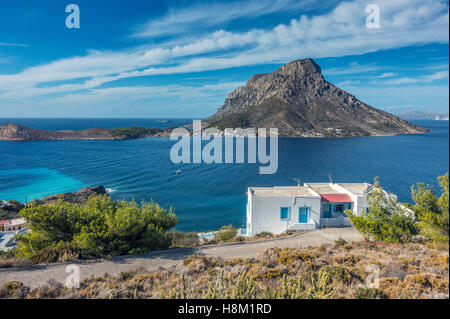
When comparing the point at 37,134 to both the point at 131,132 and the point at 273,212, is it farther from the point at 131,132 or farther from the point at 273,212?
the point at 273,212

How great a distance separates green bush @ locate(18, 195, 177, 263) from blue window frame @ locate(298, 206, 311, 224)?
33.5ft

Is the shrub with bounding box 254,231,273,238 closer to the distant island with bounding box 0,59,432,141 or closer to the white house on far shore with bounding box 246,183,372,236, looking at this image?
the white house on far shore with bounding box 246,183,372,236

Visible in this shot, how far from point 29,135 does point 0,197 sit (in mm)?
94633

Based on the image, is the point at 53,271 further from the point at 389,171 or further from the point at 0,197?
the point at 389,171

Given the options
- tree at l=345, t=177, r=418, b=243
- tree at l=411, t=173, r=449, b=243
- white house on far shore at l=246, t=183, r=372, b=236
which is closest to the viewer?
tree at l=411, t=173, r=449, b=243

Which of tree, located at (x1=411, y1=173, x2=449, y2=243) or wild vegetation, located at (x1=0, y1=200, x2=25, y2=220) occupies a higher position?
tree, located at (x1=411, y1=173, x2=449, y2=243)

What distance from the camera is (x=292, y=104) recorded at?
15388 cm

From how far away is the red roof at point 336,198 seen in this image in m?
18.7

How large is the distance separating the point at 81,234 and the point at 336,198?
1659 centimetres

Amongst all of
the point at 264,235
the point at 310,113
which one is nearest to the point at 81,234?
the point at 264,235

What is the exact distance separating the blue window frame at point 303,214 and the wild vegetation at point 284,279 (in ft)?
22.0

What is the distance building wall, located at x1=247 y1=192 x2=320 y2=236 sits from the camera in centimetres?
1802

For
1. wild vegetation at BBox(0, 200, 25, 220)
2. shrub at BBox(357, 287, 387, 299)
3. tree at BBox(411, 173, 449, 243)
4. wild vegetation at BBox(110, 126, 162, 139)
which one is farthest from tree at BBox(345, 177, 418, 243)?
wild vegetation at BBox(110, 126, 162, 139)
